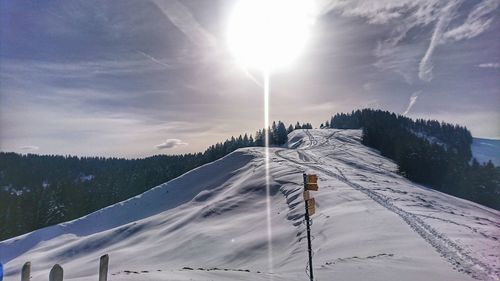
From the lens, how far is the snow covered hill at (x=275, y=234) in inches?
634

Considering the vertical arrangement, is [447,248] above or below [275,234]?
above

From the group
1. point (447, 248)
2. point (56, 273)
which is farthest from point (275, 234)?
point (56, 273)

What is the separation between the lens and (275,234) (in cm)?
3031

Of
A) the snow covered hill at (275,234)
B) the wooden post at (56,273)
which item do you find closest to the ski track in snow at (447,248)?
the snow covered hill at (275,234)

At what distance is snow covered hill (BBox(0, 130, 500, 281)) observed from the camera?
16109mm

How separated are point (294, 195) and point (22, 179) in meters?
156

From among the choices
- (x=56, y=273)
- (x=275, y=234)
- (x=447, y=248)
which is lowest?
(x=275, y=234)

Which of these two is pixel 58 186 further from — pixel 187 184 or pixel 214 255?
pixel 214 255

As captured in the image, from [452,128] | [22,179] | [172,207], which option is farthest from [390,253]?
[452,128]

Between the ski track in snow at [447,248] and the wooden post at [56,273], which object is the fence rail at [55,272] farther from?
the ski track in snow at [447,248]

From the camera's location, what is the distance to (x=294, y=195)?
41.0m

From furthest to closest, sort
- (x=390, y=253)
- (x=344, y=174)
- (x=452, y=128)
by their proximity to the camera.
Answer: (x=452, y=128) → (x=344, y=174) → (x=390, y=253)

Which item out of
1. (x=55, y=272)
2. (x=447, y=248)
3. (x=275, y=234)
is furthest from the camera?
(x=275, y=234)

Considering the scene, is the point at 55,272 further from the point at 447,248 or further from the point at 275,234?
the point at 275,234
